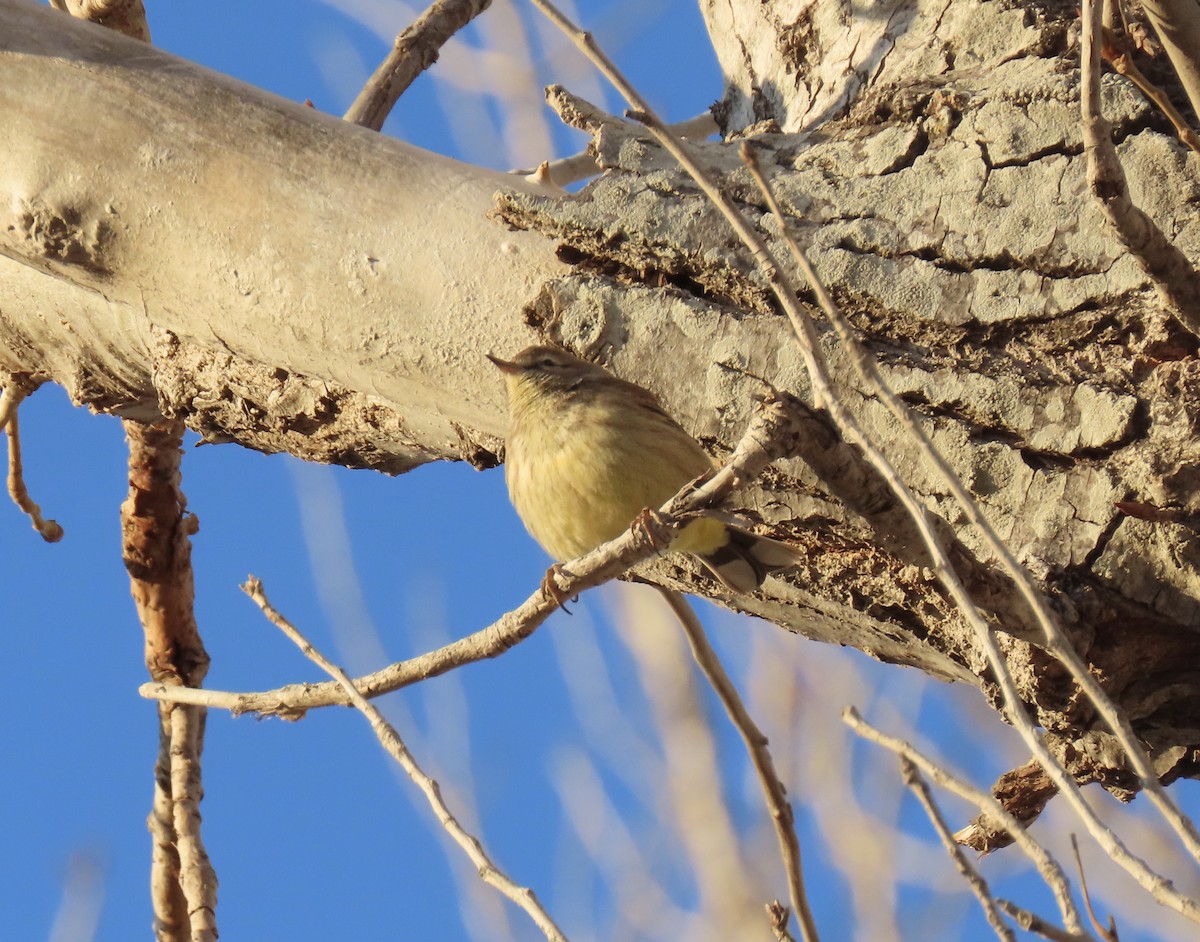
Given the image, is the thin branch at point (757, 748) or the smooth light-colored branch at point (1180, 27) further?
the thin branch at point (757, 748)

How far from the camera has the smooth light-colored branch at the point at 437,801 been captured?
201 cm

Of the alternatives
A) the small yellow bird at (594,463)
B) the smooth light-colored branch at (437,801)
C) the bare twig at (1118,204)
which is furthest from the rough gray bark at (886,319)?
the smooth light-colored branch at (437,801)

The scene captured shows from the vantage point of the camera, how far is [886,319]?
9.00 feet

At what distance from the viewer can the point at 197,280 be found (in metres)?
3.00

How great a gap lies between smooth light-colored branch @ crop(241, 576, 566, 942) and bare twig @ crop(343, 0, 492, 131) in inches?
68.7

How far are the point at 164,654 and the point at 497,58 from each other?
15.1 feet

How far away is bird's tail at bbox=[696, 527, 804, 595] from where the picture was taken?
3104 millimetres

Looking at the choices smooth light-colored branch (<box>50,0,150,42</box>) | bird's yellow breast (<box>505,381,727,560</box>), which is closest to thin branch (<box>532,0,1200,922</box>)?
bird's yellow breast (<box>505,381,727,560</box>)

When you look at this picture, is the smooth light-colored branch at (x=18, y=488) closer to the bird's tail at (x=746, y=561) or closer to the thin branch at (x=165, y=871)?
the thin branch at (x=165, y=871)

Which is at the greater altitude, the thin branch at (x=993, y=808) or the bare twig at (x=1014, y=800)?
the bare twig at (x=1014, y=800)

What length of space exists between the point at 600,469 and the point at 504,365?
777mm

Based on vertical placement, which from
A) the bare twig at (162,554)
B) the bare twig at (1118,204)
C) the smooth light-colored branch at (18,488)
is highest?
the smooth light-colored branch at (18,488)

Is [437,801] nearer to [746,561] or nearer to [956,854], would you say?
[956,854]

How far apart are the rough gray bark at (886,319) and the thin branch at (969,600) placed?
0.40m
